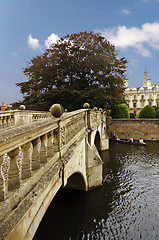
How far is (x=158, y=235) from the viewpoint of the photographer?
19.6 feet

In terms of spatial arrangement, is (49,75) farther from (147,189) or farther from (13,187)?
(13,187)

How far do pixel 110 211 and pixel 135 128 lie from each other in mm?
18408

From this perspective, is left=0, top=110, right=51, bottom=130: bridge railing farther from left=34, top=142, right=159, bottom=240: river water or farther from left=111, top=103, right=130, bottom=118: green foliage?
left=111, top=103, right=130, bottom=118: green foliage

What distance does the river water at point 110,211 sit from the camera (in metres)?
6.00

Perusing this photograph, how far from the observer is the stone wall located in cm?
2334

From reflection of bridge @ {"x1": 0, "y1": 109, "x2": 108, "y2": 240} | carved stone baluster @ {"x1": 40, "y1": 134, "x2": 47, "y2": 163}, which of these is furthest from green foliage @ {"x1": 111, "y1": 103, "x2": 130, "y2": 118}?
carved stone baluster @ {"x1": 40, "y1": 134, "x2": 47, "y2": 163}

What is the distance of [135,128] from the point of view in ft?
78.7

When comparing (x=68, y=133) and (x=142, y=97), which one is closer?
(x=68, y=133)

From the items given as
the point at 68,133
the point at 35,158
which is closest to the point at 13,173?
the point at 35,158

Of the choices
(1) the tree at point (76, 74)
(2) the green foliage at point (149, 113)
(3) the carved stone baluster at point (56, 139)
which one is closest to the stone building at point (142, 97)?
(2) the green foliage at point (149, 113)

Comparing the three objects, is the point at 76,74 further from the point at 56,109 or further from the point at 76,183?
the point at 56,109

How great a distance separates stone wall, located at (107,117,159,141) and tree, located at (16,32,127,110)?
17.1ft

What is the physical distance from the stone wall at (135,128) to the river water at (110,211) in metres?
12.7

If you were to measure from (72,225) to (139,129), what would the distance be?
66.0ft
